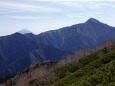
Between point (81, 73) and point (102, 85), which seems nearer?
point (102, 85)

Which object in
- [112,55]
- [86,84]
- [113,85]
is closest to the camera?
[113,85]

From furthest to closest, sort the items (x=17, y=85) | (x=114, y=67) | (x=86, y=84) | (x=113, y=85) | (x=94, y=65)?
(x=17, y=85) → (x=94, y=65) → (x=114, y=67) → (x=86, y=84) → (x=113, y=85)

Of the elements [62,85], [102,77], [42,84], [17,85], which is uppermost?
[102,77]

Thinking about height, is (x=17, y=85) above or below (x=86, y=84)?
below

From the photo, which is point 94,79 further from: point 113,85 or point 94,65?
point 94,65

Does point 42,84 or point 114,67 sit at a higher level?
point 114,67

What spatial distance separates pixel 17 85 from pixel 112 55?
12101cm

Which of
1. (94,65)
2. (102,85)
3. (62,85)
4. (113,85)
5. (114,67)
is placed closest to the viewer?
(113,85)

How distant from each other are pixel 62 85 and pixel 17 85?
13310 cm

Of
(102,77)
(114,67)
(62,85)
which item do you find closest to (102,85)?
(102,77)

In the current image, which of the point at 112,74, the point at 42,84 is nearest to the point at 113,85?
the point at 112,74

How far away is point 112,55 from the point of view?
314 feet

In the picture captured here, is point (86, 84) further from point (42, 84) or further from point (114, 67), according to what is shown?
point (42, 84)

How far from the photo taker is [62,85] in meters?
71.6
